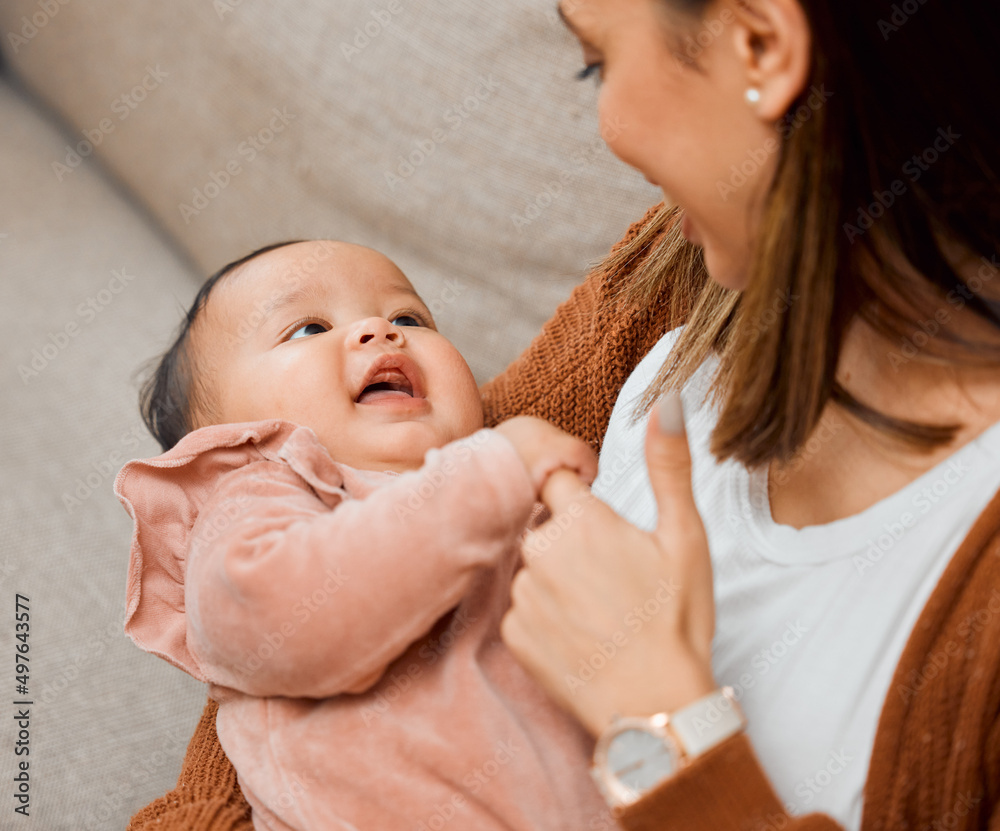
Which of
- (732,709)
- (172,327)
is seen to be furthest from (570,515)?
(172,327)

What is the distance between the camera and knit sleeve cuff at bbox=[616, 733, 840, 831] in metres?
0.60

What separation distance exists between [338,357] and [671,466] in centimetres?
49

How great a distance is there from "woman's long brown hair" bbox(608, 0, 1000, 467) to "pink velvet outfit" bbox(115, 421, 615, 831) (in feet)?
0.75

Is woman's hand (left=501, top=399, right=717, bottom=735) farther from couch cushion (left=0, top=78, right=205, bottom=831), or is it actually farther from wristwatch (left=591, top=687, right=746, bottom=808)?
couch cushion (left=0, top=78, right=205, bottom=831)

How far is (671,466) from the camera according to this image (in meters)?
0.64

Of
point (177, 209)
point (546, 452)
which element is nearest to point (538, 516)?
point (546, 452)

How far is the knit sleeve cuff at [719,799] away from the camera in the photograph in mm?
604

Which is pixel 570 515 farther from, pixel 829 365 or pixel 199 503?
pixel 199 503

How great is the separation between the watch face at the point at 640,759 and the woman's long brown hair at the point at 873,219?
254 millimetres

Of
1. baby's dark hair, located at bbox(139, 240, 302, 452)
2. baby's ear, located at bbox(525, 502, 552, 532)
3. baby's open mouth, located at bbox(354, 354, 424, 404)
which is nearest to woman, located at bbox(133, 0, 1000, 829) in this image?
baby's ear, located at bbox(525, 502, 552, 532)

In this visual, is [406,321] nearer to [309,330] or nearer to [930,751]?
[309,330]

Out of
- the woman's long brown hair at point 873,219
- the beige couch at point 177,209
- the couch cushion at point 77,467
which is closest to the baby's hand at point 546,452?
the woman's long brown hair at point 873,219

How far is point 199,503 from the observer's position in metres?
0.97

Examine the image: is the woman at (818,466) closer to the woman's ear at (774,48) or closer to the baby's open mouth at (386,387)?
the woman's ear at (774,48)
